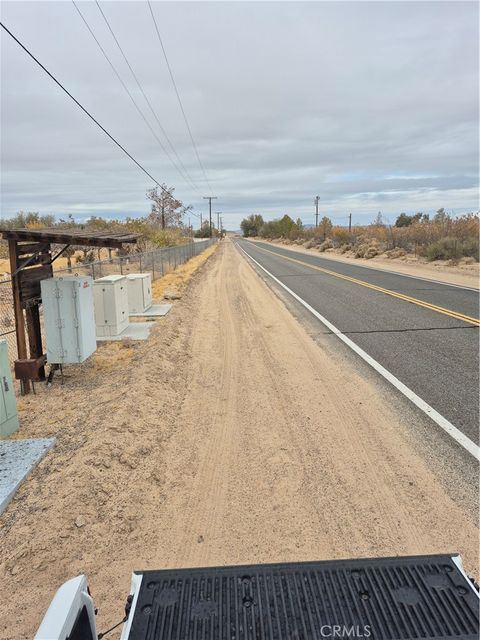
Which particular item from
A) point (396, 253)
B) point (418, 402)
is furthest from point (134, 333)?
point (396, 253)

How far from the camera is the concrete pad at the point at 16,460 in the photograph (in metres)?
4.01

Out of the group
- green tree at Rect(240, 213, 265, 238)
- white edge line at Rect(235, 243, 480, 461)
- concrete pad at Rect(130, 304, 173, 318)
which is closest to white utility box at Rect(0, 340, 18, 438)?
white edge line at Rect(235, 243, 480, 461)

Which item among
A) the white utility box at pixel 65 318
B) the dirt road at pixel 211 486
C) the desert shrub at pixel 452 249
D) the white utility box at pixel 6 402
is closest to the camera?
the dirt road at pixel 211 486

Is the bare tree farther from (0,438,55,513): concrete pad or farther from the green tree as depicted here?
the green tree

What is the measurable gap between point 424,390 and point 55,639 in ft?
18.4

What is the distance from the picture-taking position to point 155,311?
12836mm

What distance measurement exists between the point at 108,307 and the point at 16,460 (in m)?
5.53

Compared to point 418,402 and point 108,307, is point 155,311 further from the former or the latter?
point 418,402

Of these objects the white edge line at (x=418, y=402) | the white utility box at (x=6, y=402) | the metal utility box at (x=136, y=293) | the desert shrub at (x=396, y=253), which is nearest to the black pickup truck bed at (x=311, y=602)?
the white edge line at (x=418, y=402)

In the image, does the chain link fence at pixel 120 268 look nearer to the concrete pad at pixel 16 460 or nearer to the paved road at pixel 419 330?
the concrete pad at pixel 16 460

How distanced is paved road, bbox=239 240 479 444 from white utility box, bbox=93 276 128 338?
4.33m

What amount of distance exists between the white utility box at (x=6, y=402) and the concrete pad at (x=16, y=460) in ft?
0.92

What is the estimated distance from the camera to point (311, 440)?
492 cm

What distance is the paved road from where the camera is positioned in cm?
622
